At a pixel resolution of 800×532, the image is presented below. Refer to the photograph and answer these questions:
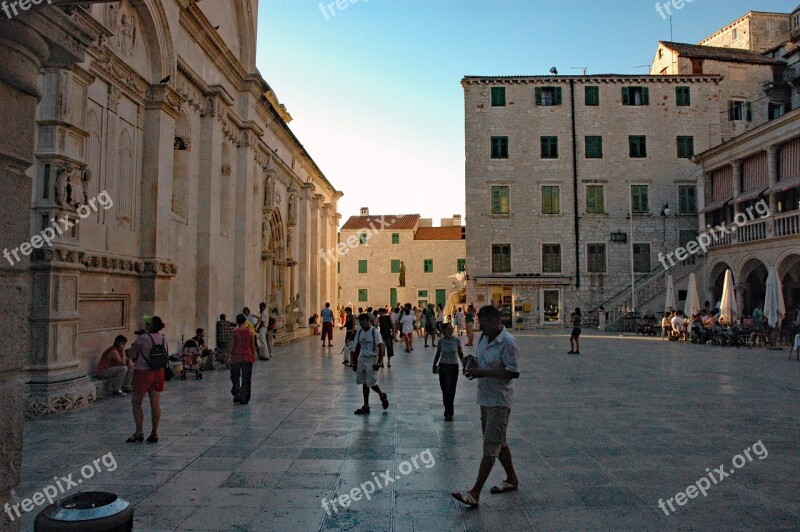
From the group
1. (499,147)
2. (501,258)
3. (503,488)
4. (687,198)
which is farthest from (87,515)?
(687,198)

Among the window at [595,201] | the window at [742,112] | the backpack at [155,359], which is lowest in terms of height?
the backpack at [155,359]

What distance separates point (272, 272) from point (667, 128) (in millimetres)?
26567

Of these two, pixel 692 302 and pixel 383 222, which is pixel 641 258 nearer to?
pixel 692 302

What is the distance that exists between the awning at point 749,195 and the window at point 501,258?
12.7 m

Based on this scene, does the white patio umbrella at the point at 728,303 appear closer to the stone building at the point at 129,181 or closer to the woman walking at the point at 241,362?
the stone building at the point at 129,181

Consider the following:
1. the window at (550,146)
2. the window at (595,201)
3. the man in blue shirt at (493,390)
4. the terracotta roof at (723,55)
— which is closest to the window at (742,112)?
the terracotta roof at (723,55)

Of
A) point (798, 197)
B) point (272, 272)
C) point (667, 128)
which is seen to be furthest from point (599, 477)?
point (667, 128)

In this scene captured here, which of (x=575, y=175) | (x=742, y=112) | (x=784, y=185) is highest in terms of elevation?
(x=742, y=112)

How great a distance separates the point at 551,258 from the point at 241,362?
28728 mm

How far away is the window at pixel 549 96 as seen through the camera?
37.0 m

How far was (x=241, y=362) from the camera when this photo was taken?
10.6 metres

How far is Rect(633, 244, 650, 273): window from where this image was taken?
35.9 meters

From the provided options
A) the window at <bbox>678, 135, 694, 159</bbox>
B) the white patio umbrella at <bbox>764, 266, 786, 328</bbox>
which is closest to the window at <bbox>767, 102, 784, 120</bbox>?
the window at <bbox>678, 135, 694, 159</bbox>

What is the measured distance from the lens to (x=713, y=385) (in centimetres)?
1252
